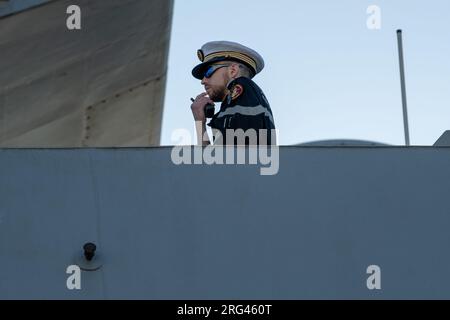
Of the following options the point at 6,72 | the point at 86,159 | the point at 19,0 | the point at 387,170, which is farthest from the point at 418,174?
the point at 6,72

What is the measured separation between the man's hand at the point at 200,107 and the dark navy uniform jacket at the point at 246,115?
0.25ft

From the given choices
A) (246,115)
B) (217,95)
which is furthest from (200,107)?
(246,115)

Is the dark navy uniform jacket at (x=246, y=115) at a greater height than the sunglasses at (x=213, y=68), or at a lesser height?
lesser

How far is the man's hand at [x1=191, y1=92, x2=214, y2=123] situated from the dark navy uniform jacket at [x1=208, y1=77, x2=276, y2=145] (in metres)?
0.08

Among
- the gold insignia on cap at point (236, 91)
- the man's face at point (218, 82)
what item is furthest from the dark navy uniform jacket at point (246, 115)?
the man's face at point (218, 82)

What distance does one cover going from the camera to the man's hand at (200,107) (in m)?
4.80

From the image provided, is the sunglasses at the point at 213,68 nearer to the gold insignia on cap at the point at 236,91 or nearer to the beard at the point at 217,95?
the beard at the point at 217,95

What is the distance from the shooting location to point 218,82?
495cm

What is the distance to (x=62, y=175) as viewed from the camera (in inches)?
169
